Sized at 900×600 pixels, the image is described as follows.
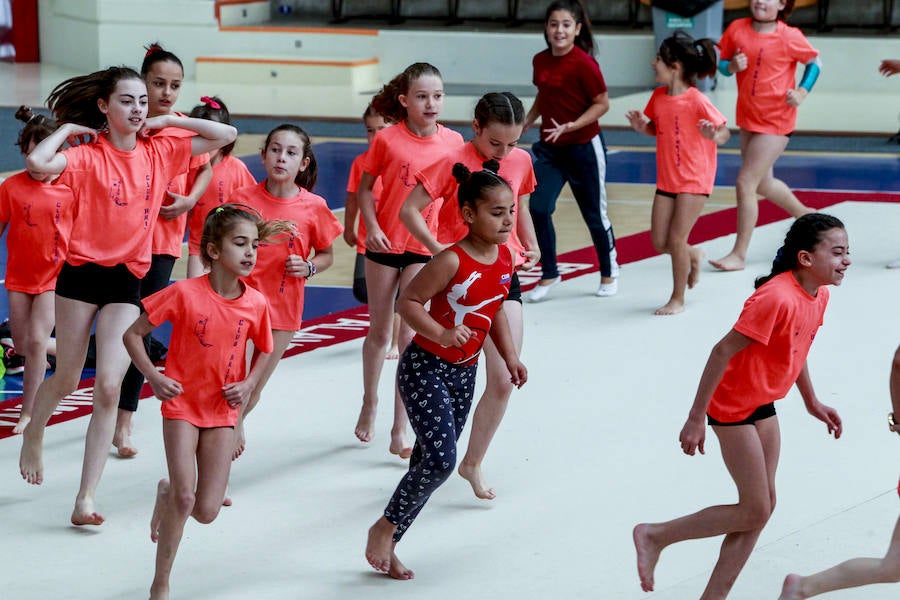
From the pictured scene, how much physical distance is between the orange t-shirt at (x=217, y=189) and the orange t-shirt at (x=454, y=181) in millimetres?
1319

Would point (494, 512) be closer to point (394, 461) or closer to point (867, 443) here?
point (394, 461)

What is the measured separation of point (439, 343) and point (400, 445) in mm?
1527

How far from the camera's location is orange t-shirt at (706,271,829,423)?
4473 millimetres

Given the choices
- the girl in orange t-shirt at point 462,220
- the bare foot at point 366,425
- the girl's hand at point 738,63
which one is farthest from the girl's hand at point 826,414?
the girl's hand at point 738,63

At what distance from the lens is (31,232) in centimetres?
681

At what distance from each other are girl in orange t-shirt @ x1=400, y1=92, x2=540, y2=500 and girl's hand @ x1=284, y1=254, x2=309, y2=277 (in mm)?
445

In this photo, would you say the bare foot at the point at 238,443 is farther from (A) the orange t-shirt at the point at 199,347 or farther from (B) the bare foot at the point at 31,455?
(B) the bare foot at the point at 31,455

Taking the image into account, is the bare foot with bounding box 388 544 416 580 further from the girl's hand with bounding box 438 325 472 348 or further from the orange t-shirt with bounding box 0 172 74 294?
the orange t-shirt with bounding box 0 172 74 294

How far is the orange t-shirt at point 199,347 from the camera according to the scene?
486 centimetres

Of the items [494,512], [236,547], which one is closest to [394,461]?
[494,512]

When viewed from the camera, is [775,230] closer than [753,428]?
No

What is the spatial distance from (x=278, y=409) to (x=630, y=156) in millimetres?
10251

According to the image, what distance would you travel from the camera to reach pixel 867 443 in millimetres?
6555

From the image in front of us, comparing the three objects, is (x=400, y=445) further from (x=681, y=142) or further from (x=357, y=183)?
(x=681, y=142)
